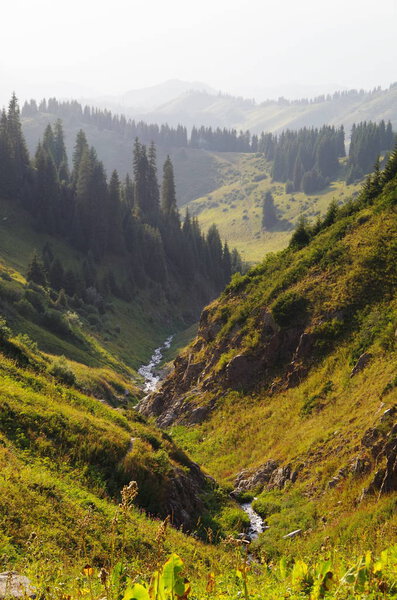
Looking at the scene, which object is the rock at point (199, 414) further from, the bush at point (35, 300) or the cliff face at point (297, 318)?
the bush at point (35, 300)

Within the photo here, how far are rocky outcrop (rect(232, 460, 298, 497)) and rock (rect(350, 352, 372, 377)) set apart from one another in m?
6.06

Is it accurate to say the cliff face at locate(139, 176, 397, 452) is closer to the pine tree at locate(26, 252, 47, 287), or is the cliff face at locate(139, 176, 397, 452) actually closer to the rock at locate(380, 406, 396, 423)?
the rock at locate(380, 406, 396, 423)

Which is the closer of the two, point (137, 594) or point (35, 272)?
point (137, 594)

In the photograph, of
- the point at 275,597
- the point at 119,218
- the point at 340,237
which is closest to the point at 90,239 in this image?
the point at 119,218

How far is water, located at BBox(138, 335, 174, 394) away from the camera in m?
54.8

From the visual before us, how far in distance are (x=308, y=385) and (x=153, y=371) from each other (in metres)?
38.9

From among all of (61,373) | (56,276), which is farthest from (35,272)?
(61,373)

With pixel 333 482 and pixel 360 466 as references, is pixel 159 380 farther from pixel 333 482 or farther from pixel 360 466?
pixel 360 466

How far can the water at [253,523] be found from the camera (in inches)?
696

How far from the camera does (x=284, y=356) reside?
2988cm

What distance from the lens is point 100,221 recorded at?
326ft

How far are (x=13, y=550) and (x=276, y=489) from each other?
14.8 m

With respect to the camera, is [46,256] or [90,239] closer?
[46,256]

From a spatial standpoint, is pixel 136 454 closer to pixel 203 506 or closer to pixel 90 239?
pixel 203 506
